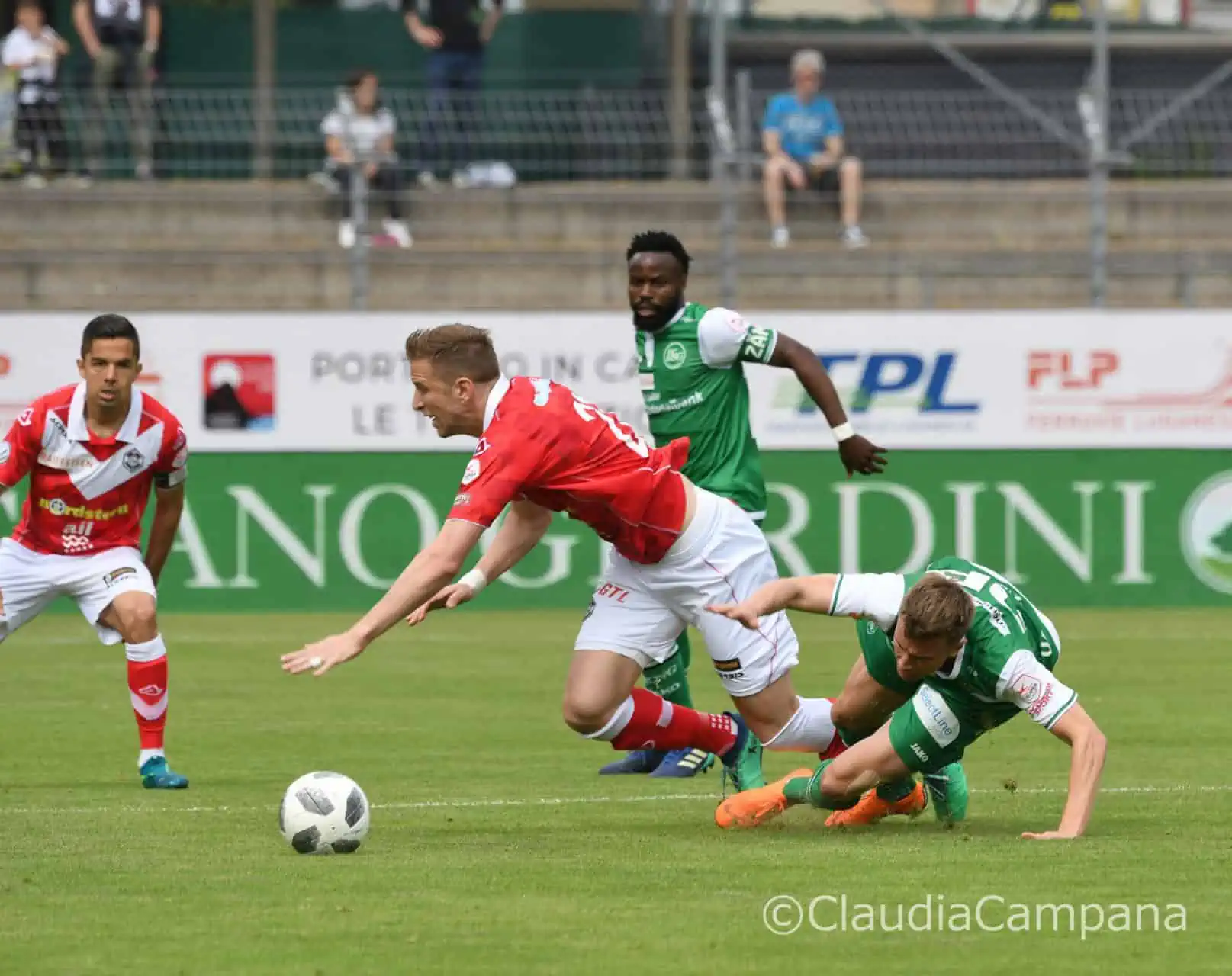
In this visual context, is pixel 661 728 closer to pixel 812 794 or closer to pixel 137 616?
pixel 812 794

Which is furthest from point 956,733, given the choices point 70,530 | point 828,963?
point 70,530

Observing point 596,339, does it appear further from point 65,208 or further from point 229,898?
point 229,898

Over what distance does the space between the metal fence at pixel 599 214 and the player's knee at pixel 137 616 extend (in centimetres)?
916

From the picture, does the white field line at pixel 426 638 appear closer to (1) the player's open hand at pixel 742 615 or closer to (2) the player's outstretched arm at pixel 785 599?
(2) the player's outstretched arm at pixel 785 599

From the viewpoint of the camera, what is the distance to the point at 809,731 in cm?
856

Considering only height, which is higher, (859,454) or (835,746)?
(859,454)

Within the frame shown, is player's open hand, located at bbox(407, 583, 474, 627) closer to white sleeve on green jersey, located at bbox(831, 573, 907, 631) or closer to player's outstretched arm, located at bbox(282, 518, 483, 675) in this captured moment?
player's outstretched arm, located at bbox(282, 518, 483, 675)

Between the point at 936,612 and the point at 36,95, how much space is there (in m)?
14.5

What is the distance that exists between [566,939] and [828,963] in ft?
2.23

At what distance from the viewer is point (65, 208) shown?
20172mm

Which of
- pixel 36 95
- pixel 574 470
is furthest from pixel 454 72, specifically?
pixel 574 470

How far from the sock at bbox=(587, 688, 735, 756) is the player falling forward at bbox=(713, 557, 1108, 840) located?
0.50 m

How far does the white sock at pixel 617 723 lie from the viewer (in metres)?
8.45

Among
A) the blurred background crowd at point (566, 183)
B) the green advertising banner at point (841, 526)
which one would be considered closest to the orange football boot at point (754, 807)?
the green advertising banner at point (841, 526)
